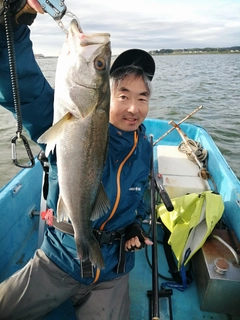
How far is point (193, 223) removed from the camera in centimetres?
317

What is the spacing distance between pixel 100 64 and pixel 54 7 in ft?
1.31

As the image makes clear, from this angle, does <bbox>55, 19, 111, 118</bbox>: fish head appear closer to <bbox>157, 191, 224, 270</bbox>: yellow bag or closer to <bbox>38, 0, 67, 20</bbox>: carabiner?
<bbox>38, 0, 67, 20</bbox>: carabiner

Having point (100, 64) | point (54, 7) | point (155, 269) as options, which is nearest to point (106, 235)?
point (155, 269)

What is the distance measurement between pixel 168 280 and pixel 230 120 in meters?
9.81

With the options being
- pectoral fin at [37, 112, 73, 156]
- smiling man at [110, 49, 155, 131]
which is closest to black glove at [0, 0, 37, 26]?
pectoral fin at [37, 112, 73, 156]

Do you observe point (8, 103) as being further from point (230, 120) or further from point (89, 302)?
point (230, 120)

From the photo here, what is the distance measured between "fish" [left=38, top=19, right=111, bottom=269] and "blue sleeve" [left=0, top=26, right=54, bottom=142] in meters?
0.37

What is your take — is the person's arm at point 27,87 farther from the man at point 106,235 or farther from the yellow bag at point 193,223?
the yellow bag at point 193,223

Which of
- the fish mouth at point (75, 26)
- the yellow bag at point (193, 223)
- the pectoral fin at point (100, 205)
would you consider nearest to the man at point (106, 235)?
the pectoral fin at point (100, 205)

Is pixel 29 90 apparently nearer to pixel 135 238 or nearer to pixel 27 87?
pixel 27 87

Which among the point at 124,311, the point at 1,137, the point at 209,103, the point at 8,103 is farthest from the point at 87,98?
the point at 209,103

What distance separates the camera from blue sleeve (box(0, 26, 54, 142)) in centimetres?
183

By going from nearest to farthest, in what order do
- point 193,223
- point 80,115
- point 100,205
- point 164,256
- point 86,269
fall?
point 80,115 → point 100,205 → point 86,269 → point 193,223 → point 164,256

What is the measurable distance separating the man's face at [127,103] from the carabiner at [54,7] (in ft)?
3.01
